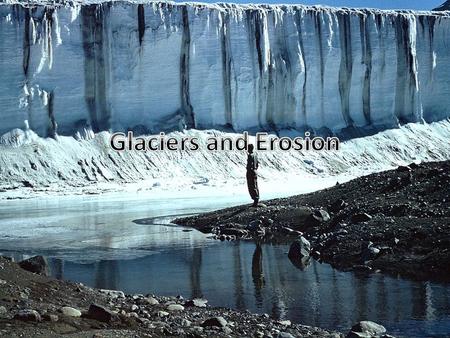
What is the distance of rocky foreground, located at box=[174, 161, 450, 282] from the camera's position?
12.3 metres

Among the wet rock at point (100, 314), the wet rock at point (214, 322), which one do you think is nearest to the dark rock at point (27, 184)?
the wet rock at point (214, 322)

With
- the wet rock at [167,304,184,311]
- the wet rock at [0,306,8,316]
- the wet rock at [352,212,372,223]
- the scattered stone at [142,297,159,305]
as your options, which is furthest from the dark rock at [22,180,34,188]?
the wet rock at [0,306,8,316]

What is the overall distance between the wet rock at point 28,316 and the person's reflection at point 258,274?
12.3 feet

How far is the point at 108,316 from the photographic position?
7.14 meters

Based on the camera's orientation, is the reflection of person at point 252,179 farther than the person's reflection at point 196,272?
Yes

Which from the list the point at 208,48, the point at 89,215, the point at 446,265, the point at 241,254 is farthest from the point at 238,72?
the point at 446,265

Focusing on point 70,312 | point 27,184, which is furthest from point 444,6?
point 70,312

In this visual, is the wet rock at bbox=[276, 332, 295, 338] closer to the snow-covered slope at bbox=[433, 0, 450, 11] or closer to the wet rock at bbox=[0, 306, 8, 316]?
the wet rock at bbox=[0, 306, 8, 316]

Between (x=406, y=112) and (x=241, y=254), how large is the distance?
40677mm

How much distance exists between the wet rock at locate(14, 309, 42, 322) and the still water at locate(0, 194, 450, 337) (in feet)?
10.9

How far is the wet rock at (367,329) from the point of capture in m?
7.45

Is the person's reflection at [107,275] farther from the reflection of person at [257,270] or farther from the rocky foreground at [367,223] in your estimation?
the rocky foreground at [367,223]

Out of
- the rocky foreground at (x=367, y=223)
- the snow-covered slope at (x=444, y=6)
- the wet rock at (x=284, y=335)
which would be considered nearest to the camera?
the wet rock at (x=284, y=335)

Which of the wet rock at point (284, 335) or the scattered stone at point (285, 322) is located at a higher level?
the wet rock at point (284, 335)
